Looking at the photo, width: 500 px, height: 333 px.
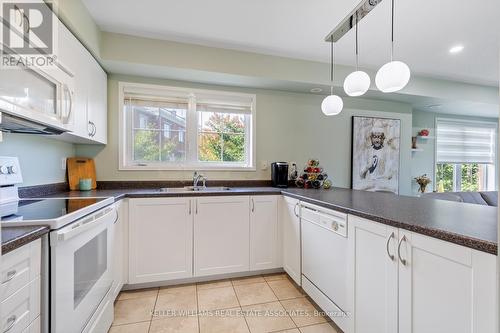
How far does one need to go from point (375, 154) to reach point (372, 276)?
8.23ft

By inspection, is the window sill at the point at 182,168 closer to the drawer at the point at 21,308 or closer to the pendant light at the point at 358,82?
the pendant light at the point at 358,82

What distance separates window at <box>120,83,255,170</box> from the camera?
2590 millimetres

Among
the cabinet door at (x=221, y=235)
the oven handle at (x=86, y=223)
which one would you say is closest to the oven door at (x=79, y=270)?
the oven handle at (x=86, y=223)

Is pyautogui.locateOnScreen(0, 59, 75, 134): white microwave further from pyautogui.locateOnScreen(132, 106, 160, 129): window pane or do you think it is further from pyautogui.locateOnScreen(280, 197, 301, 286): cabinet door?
pyautogui.locateOnScreen(280, 197, 301, 286): cabinet door

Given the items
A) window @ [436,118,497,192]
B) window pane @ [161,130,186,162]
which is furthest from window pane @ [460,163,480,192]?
window pane @ [161,130,186,162]

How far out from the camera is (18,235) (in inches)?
32.7

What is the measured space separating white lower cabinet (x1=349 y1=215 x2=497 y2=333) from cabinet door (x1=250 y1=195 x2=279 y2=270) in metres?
1.03

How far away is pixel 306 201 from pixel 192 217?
105 centimetres

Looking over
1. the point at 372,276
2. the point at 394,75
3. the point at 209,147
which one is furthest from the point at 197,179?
the point at 394,75

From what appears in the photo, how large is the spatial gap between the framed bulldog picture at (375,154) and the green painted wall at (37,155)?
3413mm

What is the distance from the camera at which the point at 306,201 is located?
191 cm

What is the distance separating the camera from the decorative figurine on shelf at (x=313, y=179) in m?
2.70

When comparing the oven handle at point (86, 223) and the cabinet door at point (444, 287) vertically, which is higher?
the oven handle at point (86, 223)

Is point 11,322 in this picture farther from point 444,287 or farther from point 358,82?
point 358,82
